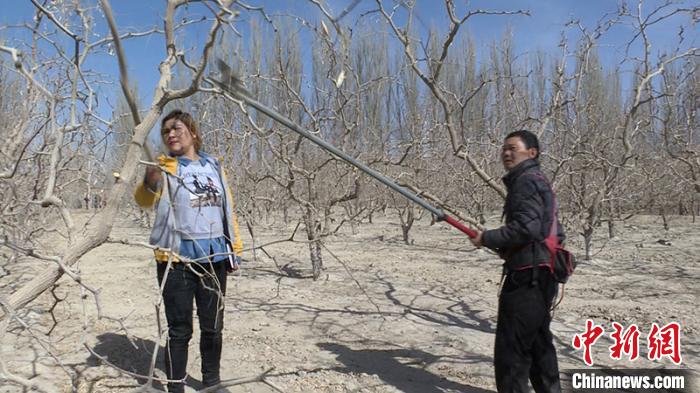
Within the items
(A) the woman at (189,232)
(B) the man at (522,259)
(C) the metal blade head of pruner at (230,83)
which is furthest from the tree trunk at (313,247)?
(C) the metal blade head of pruner at (230,83)

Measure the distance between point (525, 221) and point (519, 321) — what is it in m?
0.45

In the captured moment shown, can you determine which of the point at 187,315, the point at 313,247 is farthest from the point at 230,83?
the point at 313,247

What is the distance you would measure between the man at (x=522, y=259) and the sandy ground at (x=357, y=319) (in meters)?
0.56

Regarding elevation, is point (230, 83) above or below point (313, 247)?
above

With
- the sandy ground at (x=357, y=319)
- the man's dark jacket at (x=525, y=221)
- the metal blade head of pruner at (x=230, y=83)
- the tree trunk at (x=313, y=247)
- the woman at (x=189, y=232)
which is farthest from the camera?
the tree trunk at (x=313, y=247)

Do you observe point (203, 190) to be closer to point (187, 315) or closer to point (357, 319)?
point (187, 315)

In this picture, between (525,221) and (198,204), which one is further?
(198,204)

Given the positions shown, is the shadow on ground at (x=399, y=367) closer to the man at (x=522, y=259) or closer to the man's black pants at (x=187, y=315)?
the man at (x=522, y=259)

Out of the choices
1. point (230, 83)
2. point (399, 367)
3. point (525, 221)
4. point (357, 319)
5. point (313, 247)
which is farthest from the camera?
point (313, 247)

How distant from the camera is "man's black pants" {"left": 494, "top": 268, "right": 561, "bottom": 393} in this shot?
87.1 inches

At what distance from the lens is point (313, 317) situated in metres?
4.09

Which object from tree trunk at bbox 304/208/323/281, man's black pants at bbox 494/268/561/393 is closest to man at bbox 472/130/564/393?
man's black pants at bbox 494/268/561/393

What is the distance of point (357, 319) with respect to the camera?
13.1 ft

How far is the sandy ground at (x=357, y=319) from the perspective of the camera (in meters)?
2.86
